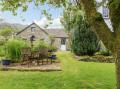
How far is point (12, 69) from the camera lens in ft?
61.7

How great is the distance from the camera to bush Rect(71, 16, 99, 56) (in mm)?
31094

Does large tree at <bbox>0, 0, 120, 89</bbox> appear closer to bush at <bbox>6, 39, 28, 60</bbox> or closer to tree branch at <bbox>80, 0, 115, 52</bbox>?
tree branch at <bbox>80, 0, 115, 52</bbox>

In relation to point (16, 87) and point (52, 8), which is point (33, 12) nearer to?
point (52, 8)

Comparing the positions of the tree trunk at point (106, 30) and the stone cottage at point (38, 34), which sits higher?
the stone cottage at point (38, 34)

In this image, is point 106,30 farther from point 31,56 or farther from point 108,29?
point 31,56

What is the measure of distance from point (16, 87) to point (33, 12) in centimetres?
384

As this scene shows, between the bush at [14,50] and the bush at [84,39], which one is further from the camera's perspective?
the bush at [84,39]

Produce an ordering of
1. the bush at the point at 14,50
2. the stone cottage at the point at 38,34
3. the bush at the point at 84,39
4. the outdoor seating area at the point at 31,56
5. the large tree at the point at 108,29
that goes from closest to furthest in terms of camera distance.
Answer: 1. the large tree at the point at 108,29
2. the outdoor seating area at the point at 31,56
3. the bush at the point at 14,50
4. the bush at the point at 84,39
5. the stone cottage at the point at 38,34

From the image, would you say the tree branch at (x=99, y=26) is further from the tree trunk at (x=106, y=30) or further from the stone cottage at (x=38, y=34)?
the stone cottage at (x=38, y=34)

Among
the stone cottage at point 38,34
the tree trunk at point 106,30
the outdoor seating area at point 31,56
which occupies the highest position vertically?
the stone cottage at point 38,34

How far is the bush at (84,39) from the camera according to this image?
3109 cm

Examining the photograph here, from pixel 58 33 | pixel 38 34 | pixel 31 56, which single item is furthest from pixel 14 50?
pixel 58 33

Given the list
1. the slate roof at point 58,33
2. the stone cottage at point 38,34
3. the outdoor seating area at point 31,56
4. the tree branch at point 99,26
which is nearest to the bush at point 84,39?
the outdoor seating area at point 31,56

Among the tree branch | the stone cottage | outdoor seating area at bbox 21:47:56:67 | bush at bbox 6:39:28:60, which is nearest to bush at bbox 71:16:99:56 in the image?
outdoor seating area at bbox 21:47:56:67
